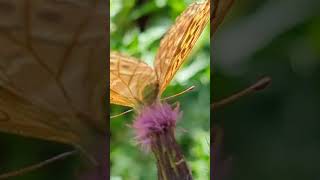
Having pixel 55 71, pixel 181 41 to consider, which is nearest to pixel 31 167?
pixel 55 71

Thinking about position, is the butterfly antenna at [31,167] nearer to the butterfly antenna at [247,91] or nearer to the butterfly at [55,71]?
the butterfly at [55,71]

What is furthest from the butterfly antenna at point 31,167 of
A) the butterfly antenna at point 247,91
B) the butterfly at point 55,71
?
the butterfly antenna at point 247,91

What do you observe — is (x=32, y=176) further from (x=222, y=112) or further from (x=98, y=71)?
(x=222, y=112)

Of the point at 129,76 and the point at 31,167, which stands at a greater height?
the point at 129,76

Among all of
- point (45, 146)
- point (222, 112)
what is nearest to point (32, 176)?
point (45, 146)

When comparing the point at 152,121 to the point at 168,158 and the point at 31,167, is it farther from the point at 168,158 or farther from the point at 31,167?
the point at 31,167
